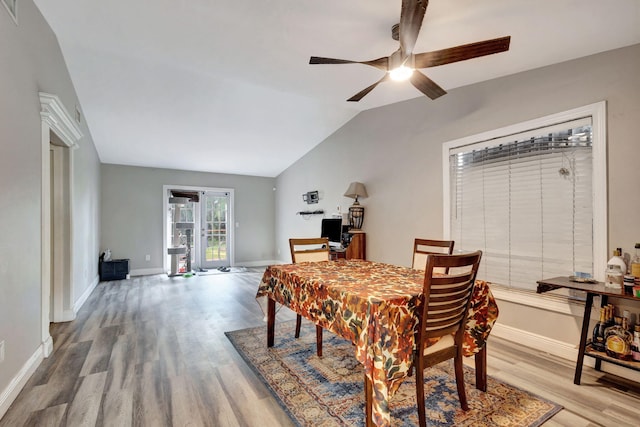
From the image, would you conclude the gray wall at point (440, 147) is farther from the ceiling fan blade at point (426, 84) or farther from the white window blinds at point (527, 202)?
the ceiling fan blade at point (426, 84)

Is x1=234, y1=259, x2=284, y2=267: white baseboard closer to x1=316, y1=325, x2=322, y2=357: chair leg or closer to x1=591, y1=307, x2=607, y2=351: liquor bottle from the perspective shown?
x1=316, y1=325, x2=322, y2=357: chair leg

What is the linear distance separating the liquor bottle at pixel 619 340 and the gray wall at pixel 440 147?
1.25 feet

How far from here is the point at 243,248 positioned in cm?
782

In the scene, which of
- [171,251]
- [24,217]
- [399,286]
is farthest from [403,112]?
[171,251]

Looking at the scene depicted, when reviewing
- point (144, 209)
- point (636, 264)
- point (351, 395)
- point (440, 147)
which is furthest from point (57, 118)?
point (636, 264)

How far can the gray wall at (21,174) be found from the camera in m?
1.95

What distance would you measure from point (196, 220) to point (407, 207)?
5260 millimetres

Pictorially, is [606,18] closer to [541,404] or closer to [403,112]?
[403,112]

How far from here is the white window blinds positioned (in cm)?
256

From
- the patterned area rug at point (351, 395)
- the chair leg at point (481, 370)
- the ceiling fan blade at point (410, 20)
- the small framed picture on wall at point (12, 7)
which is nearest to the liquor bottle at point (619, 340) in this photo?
the patterned area rug at point (351, 395)

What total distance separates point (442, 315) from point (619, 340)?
1492 millimetres

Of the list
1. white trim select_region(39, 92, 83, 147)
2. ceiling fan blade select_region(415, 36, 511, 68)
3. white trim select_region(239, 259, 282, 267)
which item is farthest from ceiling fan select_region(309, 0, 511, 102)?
white trim select_region(239, 259, 282, 267)

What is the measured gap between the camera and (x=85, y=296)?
14.7ft

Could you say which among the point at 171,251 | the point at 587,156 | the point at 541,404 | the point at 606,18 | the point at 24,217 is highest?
the point at 606,18
